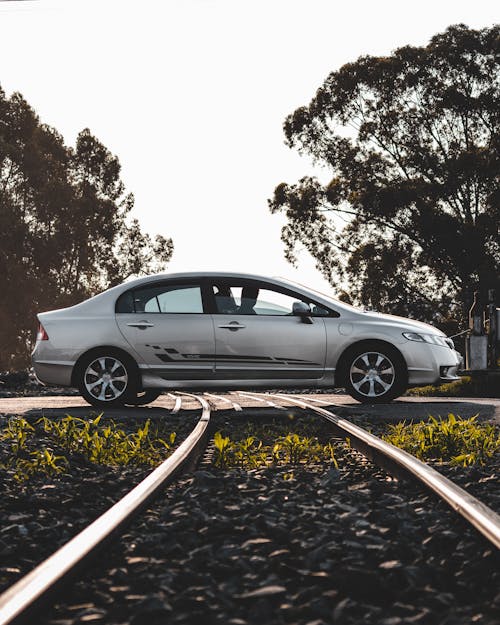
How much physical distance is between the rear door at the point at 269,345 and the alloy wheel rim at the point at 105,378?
42.8 inches

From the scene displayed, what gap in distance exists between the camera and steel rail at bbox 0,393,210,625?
2.80 m

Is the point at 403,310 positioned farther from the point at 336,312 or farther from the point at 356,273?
the point at 336,312

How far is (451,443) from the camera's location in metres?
6.80

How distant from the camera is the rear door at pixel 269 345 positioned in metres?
11.0

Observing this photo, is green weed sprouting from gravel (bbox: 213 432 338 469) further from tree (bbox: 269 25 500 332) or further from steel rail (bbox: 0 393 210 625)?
tree (bbox: 269 25 500 332)

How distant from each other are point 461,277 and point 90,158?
23687mm

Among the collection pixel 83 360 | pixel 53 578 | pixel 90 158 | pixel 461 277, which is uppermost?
pixel 90 158

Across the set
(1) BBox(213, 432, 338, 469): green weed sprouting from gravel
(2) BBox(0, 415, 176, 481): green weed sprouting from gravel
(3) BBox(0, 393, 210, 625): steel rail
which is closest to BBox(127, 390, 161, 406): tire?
(2) BBox(0, 415, 176, 481): green weed sprouting from gravel

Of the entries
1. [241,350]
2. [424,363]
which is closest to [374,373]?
[424,363]

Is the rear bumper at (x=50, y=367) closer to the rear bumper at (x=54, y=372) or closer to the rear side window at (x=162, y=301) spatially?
the rear bumper at (x=54, y=372)

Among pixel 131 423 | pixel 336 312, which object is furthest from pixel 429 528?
pixel 336 312

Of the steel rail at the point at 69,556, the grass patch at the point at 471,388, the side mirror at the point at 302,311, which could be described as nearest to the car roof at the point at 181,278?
the side mirror at the point at 302,311

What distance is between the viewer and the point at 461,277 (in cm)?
3191

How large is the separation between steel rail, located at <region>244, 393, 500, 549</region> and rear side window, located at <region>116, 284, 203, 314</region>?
3.79m
